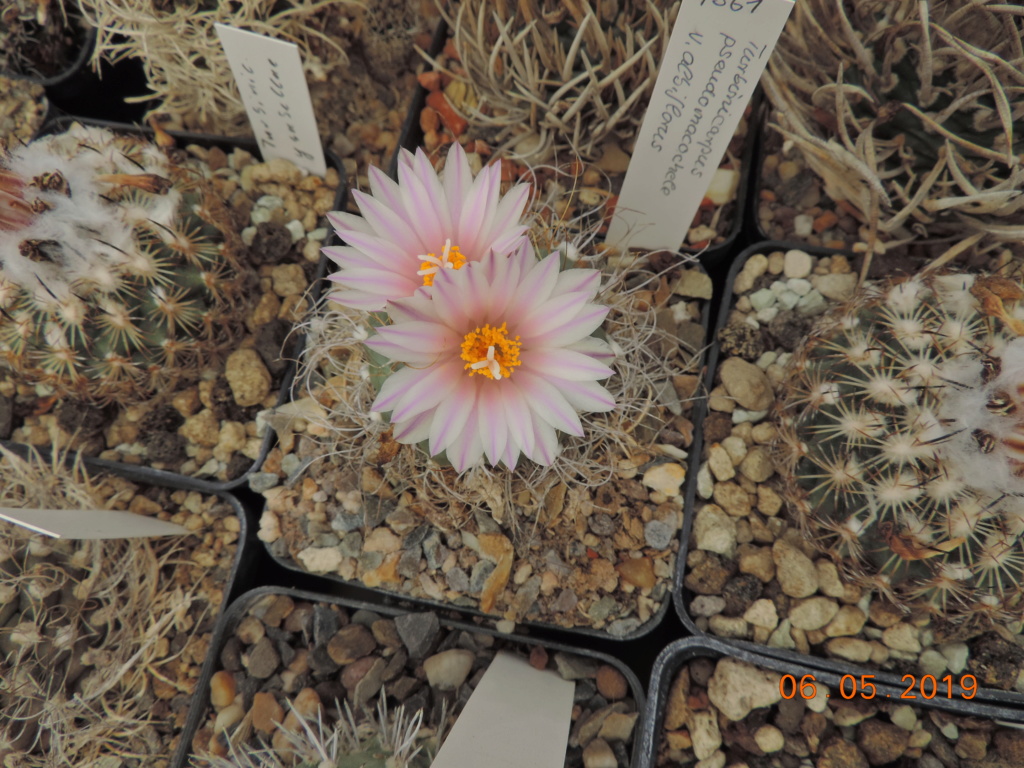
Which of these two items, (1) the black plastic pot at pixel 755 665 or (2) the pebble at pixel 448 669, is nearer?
(1) the black plastic pot at pixel 755 665

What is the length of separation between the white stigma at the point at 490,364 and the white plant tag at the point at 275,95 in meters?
0.71

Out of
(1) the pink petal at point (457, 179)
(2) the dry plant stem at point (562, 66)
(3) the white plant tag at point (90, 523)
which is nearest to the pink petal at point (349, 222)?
(1) the pink petal at point (457, 179)

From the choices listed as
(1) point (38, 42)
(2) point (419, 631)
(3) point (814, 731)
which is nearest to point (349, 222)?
(2) point (419, 631)

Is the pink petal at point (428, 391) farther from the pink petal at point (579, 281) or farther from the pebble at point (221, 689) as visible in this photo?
the pebble at point (221, 689)

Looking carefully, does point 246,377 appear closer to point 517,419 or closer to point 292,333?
point 292,333

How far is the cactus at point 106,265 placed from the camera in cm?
99

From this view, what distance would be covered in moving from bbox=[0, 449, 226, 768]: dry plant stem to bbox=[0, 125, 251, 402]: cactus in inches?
9.5

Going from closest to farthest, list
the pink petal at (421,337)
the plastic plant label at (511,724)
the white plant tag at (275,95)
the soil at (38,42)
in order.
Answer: the pink petal at (421,337) < the plastic plant label at (511,724) < the white plant tag at (275,95) < the soil at (38,42)

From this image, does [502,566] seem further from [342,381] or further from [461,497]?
[342,381]

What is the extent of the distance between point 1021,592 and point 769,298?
1.95ft

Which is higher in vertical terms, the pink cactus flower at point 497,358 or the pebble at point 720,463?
the pink cactus flower at point 497,358

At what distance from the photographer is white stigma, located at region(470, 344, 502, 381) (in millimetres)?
736
